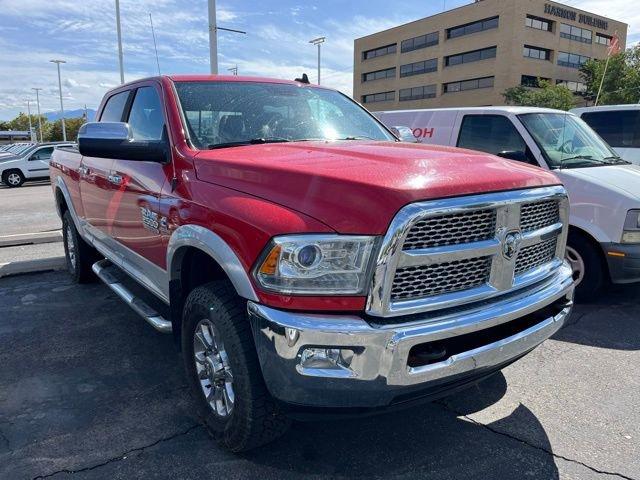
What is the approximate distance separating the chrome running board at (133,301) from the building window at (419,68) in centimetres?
5456

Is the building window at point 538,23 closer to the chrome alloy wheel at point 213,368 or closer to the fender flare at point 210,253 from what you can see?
the fender flare at point 210,253

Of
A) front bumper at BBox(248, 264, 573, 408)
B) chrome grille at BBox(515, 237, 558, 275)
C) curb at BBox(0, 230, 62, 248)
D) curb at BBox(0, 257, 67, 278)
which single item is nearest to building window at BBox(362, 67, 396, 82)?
curb at BBox(0, 230, 62, 248)

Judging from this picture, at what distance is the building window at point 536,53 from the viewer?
1850 inches

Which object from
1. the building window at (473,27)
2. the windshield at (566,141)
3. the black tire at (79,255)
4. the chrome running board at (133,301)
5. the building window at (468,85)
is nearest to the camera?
the chrome running board at (133,301)

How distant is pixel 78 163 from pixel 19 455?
3033mm

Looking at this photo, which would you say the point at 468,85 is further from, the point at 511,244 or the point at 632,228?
the point at 511,244

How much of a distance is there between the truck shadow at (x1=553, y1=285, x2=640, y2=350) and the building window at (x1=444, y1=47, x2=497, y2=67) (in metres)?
48.1

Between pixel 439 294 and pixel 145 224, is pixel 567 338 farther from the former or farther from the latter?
pixel 145 224

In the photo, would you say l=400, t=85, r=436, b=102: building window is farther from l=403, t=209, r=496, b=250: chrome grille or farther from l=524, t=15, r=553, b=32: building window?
l=403, t=209, r=496, b=250: chrome grille

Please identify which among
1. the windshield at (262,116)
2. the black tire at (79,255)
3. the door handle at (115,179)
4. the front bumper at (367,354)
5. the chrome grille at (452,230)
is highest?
the windshield at (262,116)

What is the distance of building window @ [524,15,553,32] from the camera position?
4681cm

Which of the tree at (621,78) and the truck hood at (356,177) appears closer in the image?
the truck hood at (356,177)

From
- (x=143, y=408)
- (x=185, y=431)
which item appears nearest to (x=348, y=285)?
(x=185, y=431)

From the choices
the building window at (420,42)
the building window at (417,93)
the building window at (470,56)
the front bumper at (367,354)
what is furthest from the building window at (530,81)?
the front bumper at (367,354)
